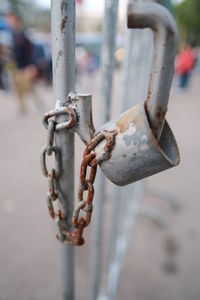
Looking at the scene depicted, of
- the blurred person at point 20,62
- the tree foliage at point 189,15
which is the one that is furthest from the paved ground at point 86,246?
the tree foliage at point 189,15

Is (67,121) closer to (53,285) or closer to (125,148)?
(125,148)

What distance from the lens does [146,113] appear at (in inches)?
19.0

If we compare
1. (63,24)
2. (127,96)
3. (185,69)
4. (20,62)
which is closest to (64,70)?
(63,24)

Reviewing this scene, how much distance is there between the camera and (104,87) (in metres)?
0.88

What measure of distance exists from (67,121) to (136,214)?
1707mm

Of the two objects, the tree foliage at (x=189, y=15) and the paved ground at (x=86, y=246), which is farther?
the tree foliage at (x=189, y=15)

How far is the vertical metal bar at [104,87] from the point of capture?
761mm

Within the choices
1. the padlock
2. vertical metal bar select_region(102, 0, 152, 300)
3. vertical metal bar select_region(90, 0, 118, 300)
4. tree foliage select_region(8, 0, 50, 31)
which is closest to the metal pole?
the padlock

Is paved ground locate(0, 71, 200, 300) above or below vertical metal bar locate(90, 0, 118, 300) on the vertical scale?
below

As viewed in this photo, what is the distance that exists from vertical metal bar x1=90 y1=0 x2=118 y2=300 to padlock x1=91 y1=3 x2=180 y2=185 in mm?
366

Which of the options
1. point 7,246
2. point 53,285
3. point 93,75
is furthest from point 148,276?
point 93,75

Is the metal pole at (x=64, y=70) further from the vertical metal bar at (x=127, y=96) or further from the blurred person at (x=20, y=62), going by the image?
the blurred person at (x=20, y=62)

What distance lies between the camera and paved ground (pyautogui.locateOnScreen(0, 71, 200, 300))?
60.5 inches

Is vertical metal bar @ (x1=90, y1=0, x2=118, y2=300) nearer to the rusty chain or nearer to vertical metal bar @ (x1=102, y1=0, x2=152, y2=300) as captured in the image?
vertical metal bar @ (x1=102, y1=0, x2=152, y2=300)
